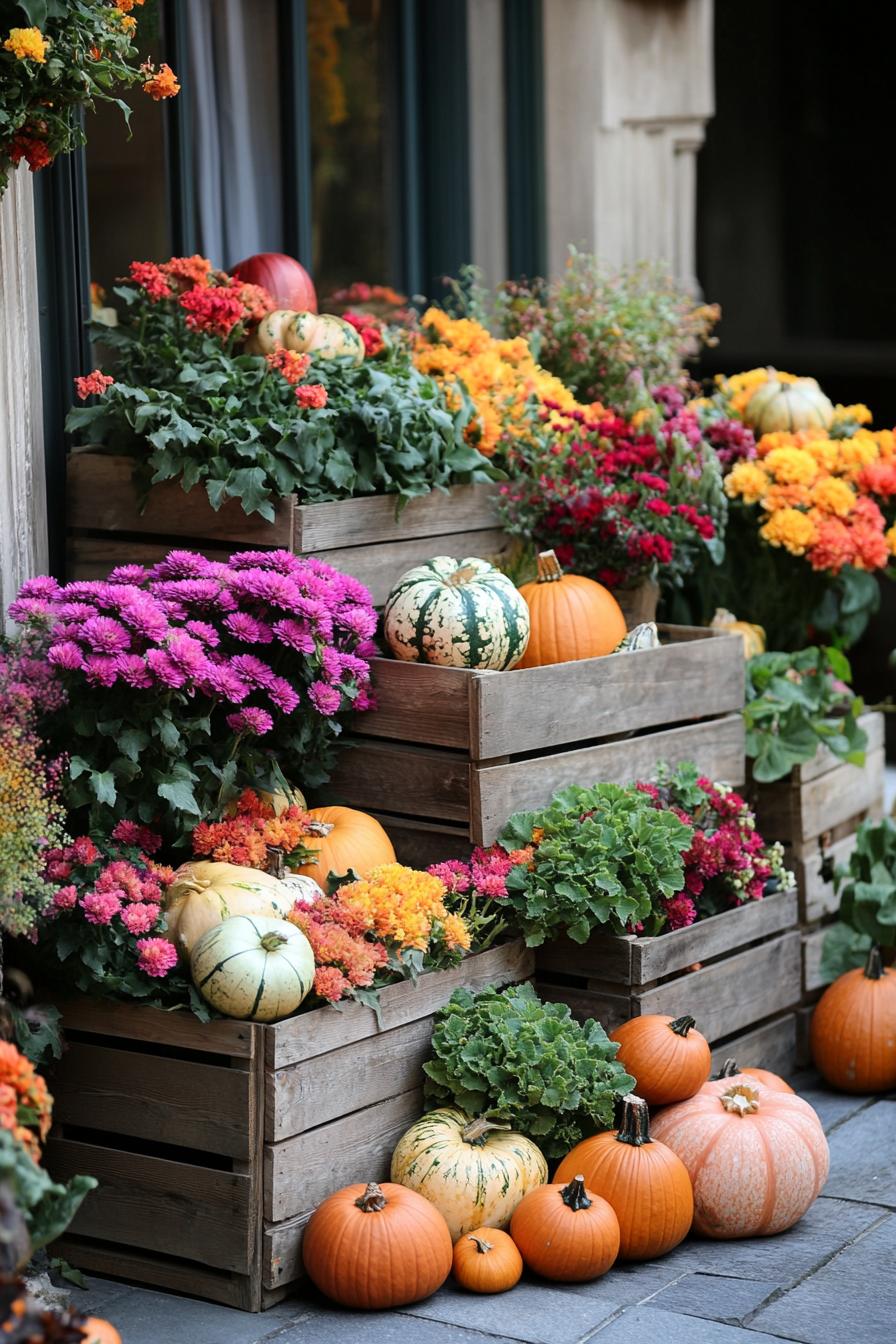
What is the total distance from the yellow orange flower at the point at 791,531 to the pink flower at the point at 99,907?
2.39 metres

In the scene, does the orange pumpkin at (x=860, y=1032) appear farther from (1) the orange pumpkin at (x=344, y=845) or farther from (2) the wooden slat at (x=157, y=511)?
(2) the wooden slat at (x=157, y=511)

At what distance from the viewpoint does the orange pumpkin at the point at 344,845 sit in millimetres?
3916

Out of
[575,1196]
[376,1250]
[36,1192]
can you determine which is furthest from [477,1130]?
[36,1192]

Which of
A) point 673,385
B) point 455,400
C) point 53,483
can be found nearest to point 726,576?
point 673,385

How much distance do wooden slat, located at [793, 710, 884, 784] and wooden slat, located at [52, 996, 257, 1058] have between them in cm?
204

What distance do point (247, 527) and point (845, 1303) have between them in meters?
2.18

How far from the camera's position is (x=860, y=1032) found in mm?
4492

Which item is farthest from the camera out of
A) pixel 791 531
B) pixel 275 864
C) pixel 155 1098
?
pixel 791 531

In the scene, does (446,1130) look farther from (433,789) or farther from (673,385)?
(673,385)

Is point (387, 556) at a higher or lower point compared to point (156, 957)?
higher

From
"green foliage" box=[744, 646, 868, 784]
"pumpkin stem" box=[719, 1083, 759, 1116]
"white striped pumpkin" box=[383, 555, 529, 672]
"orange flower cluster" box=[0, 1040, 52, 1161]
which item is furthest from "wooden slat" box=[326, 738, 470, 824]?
"orange flower cluster" box=[0, 1040, 52, 1161]

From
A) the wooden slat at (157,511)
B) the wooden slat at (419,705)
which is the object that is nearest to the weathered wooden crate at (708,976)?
the wooden slat at (419,705)

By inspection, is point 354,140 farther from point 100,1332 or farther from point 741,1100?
point 100,1332

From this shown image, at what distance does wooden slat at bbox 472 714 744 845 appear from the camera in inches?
157
